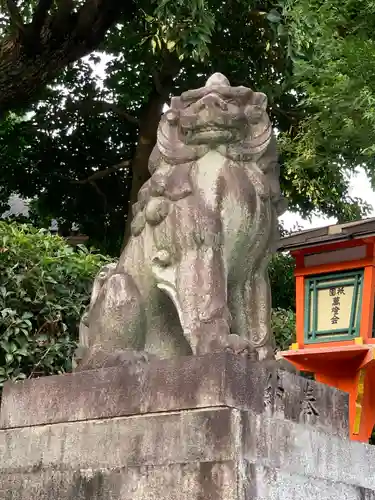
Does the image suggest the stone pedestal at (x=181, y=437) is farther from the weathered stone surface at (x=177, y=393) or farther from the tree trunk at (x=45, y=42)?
the tree trunk at (x=45, y=42)

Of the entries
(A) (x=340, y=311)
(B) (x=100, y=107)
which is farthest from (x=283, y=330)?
(B) (x=100, y=107)

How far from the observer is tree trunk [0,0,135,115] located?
886 cm

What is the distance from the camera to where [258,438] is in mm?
3232

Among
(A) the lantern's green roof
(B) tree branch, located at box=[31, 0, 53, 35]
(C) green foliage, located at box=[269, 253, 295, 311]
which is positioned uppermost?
(B) tree branch, located at box=[31, 0, 53, 35]

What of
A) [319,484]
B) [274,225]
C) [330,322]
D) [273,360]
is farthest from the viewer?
[330,322]

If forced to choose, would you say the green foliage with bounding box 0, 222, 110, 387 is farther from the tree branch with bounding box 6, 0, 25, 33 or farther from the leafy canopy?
the tree branch with bounding box 6, 0, 25, 33

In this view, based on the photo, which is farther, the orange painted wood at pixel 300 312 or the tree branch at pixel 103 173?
the tree branch at pixel 103 173

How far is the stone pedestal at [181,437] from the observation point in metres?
3.15

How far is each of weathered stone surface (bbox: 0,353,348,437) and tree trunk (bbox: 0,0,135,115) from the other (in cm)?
574

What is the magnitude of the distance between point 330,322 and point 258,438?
15.8 feet

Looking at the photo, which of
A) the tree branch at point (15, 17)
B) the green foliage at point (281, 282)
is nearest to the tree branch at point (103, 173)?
the green foliage at point (281, 282)

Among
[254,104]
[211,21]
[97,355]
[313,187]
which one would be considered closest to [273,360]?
[97,355]

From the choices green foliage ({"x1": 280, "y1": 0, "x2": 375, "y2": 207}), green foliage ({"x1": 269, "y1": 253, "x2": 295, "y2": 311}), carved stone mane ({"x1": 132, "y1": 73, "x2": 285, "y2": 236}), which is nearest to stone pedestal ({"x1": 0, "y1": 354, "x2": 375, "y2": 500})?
carved stone mane ({"x1": 132, "y1": 73, "x2": 285, "y2": 236})

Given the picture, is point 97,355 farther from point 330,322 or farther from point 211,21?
point 211,21
